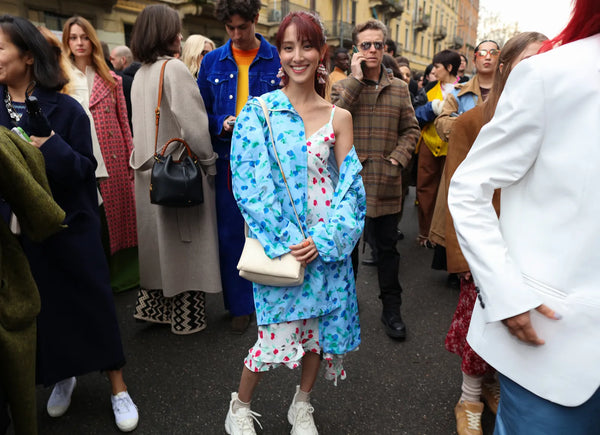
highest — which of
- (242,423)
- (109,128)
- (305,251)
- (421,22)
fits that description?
(421,22)

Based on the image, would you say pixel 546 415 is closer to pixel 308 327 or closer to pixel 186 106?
pixel 308 327

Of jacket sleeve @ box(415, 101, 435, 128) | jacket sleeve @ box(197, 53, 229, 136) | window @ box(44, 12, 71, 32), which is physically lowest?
jacket sleeve @ box(415, 101, 435, 128)

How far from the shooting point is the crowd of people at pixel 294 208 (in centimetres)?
109

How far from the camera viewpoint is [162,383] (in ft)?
8.80

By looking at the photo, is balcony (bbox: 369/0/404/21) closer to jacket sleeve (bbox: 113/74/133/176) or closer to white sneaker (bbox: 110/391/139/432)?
jacket sleeve (bbox: 113/74/133/176)

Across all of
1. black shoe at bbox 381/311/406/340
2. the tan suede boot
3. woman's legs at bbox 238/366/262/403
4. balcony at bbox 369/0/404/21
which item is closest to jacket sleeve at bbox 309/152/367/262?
woman's legs at bbox 238/366/262/403

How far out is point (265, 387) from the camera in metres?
2.62

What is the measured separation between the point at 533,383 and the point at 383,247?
216cm

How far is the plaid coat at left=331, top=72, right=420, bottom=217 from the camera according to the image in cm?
312

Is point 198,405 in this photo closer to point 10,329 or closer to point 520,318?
point 10,329

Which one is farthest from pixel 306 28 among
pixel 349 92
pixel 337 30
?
pixel 337 30

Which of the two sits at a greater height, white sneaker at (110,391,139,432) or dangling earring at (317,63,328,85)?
dangling earring at (317,63,328,85)

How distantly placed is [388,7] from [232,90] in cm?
3550

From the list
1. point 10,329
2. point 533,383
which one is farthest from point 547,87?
point 10,329
